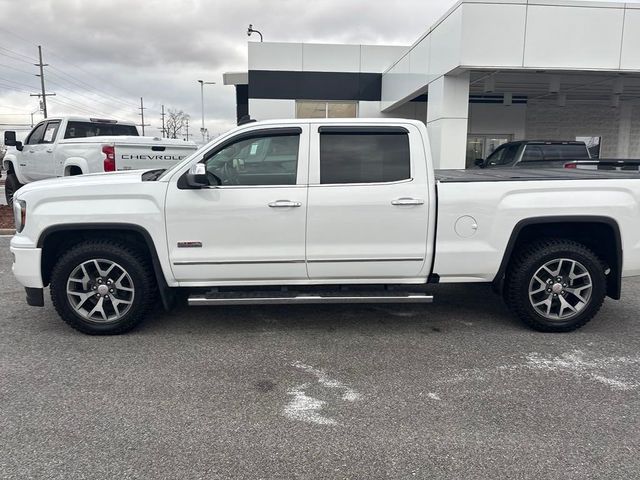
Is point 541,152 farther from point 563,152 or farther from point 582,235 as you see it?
point 582,235

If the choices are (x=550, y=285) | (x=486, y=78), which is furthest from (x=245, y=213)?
(x=486, y=78)

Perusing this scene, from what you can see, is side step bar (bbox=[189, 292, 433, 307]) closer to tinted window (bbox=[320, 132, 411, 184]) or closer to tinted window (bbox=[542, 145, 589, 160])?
tinted window (bbox=[320, 132, 411, 184])

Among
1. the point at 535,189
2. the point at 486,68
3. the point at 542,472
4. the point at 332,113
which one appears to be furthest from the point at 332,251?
the point at 332,113

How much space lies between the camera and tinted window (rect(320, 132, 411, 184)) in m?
4.66

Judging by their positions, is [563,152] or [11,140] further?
[563,152]

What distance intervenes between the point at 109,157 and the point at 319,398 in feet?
Result: 25.4

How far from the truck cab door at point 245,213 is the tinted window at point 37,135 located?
923 centimetres

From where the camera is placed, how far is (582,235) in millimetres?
4996

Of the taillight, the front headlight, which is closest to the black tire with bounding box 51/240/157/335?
the front headlight

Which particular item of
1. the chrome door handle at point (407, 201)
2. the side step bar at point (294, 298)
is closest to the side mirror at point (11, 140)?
the side step bar at point (294, 298)

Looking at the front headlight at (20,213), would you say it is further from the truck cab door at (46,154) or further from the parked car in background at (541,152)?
the parked car in background at (541,152)

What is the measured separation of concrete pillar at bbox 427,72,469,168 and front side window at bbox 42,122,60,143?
8.68m

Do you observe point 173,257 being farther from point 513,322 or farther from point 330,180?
point 513,322

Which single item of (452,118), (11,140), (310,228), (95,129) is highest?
(452,118)
